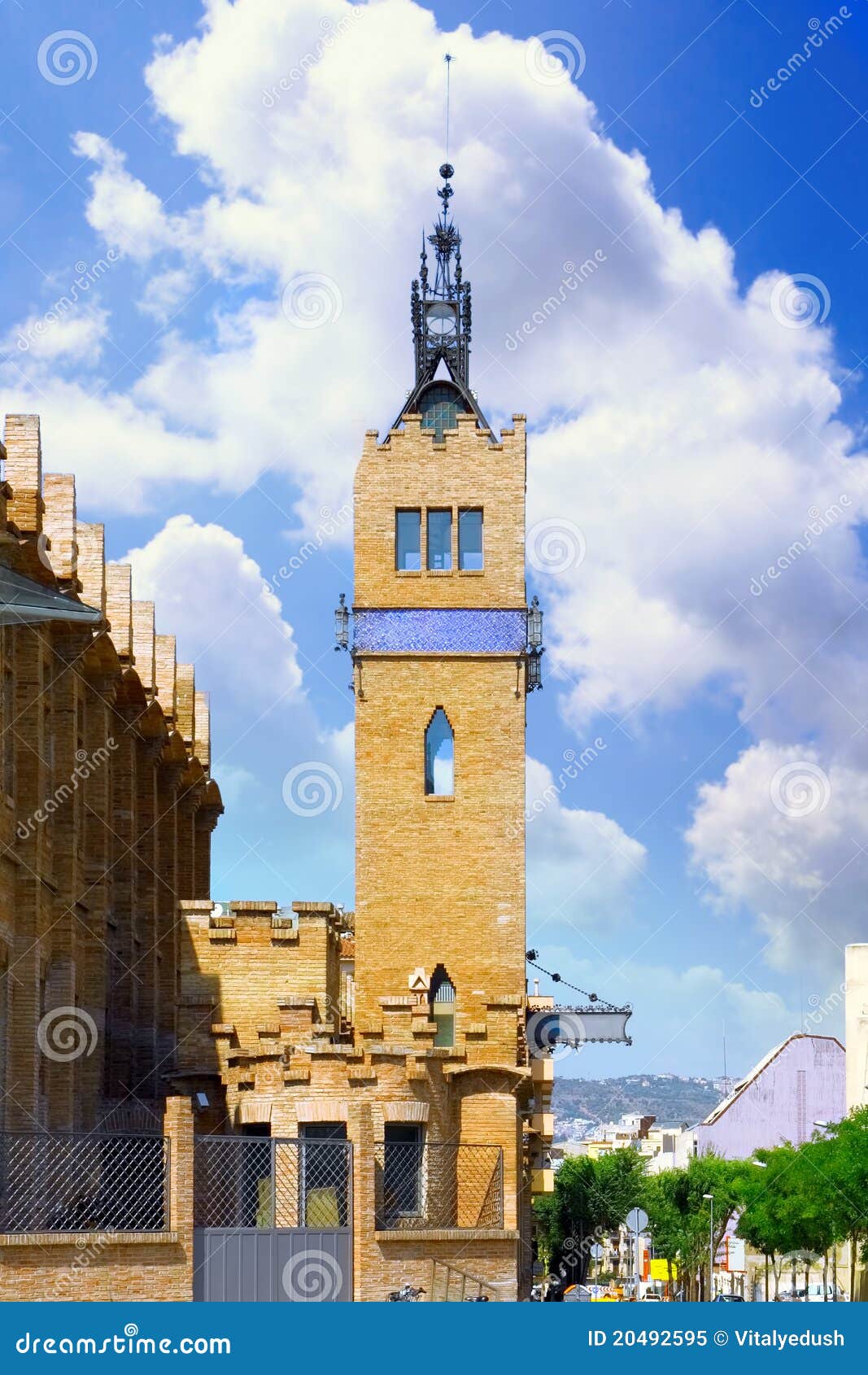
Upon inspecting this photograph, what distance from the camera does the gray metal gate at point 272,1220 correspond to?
23672 millimetres

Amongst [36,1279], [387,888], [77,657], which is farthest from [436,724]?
[36,1279]

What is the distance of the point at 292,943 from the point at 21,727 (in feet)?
27.0

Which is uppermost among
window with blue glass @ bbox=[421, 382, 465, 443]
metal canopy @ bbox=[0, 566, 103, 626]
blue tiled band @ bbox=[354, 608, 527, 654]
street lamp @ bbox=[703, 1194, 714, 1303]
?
window with blue glass @ bbox=[421, 382, 465, 443]

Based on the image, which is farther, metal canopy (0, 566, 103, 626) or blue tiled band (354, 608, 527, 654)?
blue tiled band (354, 608, 527, 654)

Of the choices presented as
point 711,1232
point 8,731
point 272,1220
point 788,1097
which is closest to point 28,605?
point 8,731

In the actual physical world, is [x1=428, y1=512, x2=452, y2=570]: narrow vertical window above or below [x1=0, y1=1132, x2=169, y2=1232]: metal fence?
above

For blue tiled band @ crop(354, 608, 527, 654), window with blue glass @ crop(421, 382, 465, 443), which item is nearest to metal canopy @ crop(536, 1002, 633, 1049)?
blue tiled band @ crop(354, 608, 527, 654)

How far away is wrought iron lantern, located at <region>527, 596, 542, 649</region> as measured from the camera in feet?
123

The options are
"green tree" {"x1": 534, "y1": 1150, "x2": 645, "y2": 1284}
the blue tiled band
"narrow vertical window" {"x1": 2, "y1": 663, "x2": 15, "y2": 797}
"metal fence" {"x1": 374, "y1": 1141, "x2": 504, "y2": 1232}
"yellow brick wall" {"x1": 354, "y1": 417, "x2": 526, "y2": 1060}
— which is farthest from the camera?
"green tree" {"x1": 534, "y1": 1150, "x2": 645, "y2": 1284}

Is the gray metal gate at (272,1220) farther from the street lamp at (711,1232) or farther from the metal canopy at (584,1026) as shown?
the street lamp at (711,1232)

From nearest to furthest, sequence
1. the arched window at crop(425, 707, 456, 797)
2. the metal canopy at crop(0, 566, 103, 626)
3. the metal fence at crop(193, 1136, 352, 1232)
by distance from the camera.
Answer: the metal fence at crop(193, 1136, 352, 1232) → the metal canopy at crop(0, 566, 103, 626) → the arched window at crop(425, 707, 456, 797)

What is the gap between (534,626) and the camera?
124 feet

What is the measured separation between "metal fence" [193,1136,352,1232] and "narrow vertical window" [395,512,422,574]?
14812 millimetres

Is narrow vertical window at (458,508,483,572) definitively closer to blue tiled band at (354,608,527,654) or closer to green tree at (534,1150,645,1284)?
blue tiled band at (354,608,527,654)
